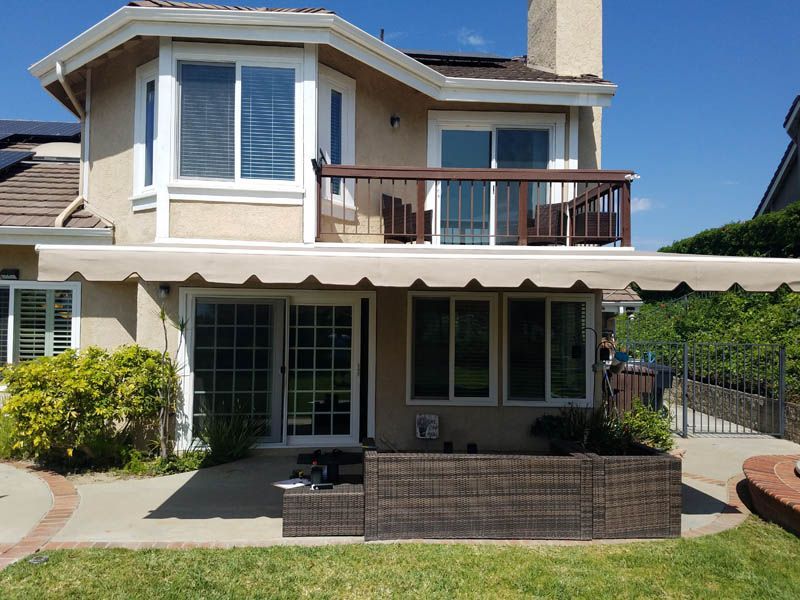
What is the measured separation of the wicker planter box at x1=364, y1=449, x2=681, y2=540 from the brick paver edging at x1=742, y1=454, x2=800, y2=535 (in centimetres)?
218

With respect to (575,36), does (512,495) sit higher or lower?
lower

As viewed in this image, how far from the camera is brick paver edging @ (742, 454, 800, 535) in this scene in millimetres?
10219

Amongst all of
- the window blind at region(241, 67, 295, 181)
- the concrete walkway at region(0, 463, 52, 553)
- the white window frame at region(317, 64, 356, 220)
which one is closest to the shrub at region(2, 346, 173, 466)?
the concrete walkway at region(0, 463, 52, 553)

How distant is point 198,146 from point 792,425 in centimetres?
2005

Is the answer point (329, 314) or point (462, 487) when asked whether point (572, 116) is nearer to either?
point (329, 314)

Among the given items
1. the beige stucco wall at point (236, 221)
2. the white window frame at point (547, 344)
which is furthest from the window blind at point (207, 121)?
the white window frame at point (547, 344)

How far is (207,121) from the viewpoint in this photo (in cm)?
1422

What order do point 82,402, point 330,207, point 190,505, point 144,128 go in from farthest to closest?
point 144,128
point 330,207
point 82,402
point 190,505

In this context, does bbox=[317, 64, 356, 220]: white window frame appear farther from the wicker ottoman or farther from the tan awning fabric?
the wicker ottoman

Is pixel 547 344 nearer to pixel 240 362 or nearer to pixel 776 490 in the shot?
pixel 776 490

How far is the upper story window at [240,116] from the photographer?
558 inches

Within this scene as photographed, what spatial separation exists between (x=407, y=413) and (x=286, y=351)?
3.68 m

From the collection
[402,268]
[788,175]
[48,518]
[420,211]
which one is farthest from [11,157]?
[788,175]

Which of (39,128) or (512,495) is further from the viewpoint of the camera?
(39,128)
